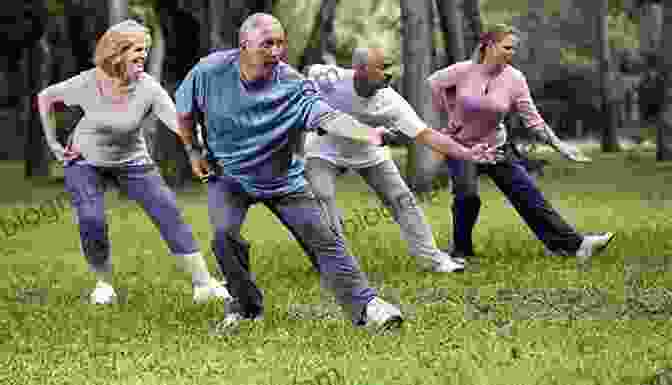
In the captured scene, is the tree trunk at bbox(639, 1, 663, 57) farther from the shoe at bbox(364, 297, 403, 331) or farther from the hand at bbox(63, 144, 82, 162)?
the shoe at bbox(364, 297, 403, 331)

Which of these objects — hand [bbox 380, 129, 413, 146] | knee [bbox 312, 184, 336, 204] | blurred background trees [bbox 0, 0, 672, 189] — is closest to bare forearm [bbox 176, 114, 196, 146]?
hand [bbox 380, 129, 413, 146]

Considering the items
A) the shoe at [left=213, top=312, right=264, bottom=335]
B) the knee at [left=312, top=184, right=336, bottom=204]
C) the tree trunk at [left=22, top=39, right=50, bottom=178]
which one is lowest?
the tree trunk at [left=22, top=39, right=50, bottom=178]

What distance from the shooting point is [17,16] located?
31.7 meters

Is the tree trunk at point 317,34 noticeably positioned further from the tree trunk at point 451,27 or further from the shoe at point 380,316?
the shoe at point 380,316

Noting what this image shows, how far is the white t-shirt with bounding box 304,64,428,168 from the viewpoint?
33.0 ft

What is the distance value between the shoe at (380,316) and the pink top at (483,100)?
3416 millimetres

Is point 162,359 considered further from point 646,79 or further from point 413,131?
point 646,79

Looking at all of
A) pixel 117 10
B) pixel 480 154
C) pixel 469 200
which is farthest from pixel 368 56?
pixel 117 10

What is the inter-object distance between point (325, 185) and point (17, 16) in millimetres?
21741

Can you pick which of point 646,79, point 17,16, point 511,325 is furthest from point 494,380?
point 646,79

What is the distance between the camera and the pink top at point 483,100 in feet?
37.4

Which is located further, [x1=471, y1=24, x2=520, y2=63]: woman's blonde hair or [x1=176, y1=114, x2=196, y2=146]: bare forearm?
[x1=471, y1=24, x2=520, y2=63]: woman's blonde hair

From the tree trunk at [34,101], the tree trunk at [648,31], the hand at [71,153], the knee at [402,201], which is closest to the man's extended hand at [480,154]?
the hand at [71,153]

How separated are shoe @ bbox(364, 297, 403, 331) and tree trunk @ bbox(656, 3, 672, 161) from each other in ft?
77.6
